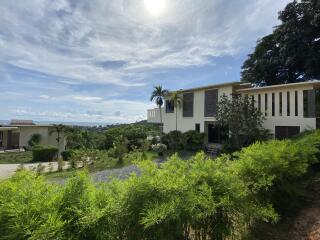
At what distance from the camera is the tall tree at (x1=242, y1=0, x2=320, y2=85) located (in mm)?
22766

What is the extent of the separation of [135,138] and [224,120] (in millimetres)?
13399

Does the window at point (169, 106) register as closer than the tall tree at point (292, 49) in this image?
No

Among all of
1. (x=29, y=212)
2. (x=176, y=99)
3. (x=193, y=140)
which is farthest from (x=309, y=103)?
(x=29, y=212)

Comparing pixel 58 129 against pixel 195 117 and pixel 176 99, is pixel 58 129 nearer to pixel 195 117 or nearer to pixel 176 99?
pixel 176 99

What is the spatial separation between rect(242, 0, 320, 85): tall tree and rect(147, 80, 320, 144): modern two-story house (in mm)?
5992

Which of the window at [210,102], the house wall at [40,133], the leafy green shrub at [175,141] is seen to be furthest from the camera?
the house wall at [40,133]

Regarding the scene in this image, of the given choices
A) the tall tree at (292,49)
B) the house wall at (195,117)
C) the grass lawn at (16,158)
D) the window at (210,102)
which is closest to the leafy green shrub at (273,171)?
the house wall at (195,117)

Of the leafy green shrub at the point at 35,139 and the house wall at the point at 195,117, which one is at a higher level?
the house wall at the point at 195,117

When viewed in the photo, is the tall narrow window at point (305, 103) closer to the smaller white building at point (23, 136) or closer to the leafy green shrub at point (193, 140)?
the leafy green shrub at point (193, 140)

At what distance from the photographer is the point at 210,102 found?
2319cm

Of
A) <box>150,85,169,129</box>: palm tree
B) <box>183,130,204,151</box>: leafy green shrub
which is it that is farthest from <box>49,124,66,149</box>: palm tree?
<box>183,130,204,151</box>: leafy green shrub

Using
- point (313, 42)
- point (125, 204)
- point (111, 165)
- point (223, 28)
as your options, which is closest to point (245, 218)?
point (125, 204)

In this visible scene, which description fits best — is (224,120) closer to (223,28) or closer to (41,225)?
(223,28)

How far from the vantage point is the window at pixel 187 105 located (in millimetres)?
25484
